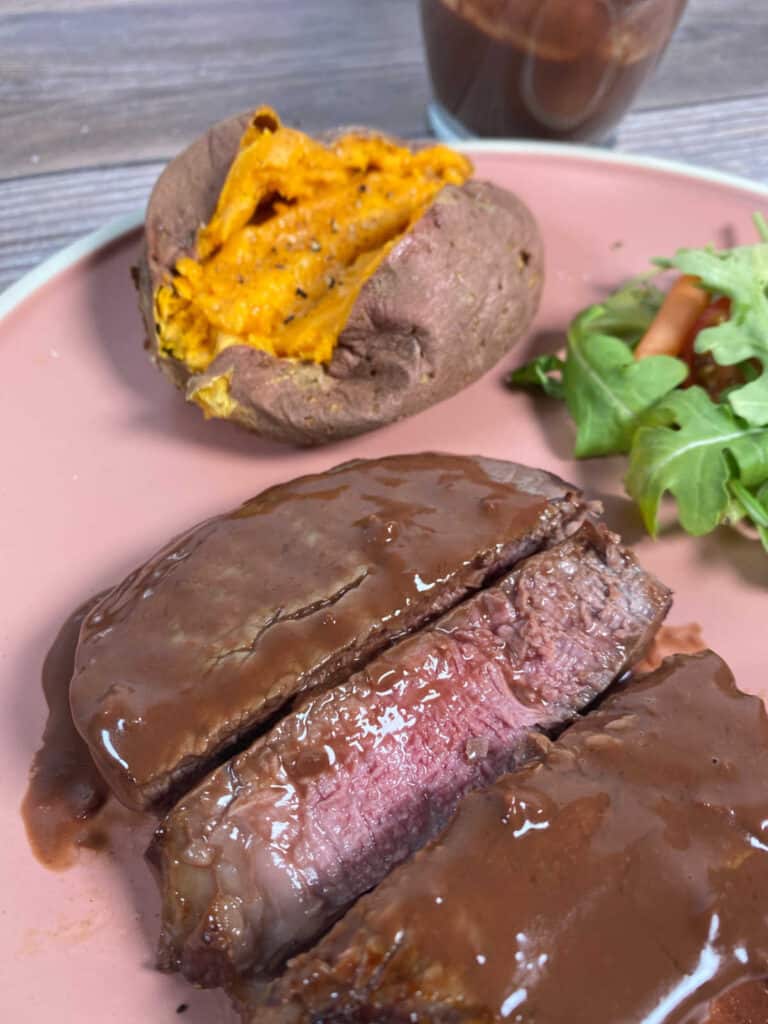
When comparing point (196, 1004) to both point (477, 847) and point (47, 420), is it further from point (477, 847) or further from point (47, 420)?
point (47, 420)

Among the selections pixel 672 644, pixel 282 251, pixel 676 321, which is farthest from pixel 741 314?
pixel 282 251

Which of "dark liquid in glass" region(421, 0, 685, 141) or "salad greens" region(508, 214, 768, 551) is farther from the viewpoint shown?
"dark liquid in glass" region(421, 0, 685, 141)

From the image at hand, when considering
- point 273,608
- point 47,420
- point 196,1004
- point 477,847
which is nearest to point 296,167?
point 47,420

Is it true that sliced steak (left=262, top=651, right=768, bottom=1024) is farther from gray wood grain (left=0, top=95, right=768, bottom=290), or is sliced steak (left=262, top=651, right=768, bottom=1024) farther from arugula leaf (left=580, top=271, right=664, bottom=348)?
gray wood grain (left=0, top=95, right=768, bottom=290)

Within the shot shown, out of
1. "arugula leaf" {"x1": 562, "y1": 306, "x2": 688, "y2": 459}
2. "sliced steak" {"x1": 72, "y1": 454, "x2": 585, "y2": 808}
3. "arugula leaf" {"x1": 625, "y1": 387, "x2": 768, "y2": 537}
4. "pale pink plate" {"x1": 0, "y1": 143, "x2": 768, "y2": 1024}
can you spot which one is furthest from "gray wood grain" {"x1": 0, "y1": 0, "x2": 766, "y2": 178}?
"sliced steak" {"x1": 72, "y1": 454, "x2": 585, "y2": 808}

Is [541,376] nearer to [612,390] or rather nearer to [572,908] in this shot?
[612,390]

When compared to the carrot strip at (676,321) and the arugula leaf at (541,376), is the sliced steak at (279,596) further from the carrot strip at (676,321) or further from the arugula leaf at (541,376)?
the carrot strip at (676,321)
